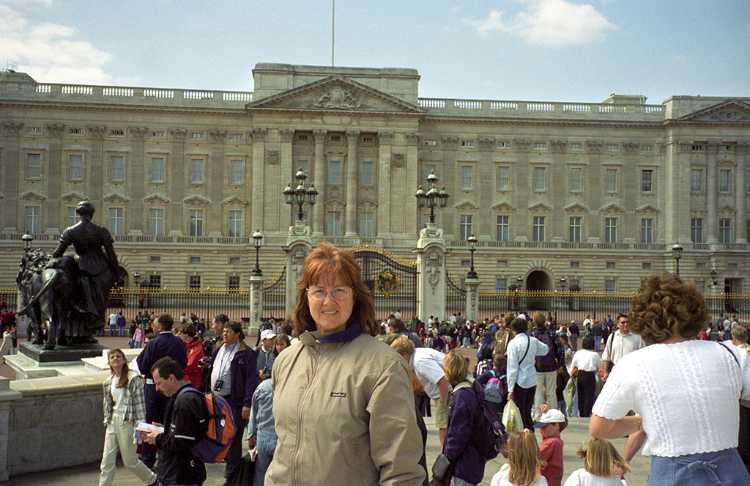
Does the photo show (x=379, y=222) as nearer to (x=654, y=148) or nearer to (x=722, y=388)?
(x=654, y=148)

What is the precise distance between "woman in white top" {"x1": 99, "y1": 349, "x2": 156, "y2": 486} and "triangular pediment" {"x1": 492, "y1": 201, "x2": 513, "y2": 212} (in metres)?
51.8

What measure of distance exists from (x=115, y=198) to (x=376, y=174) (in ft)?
62.4

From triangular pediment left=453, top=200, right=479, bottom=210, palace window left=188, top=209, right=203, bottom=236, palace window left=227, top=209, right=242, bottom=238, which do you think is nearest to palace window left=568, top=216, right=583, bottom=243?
triangular pediment left=453, top=200, right=479, bottom=210

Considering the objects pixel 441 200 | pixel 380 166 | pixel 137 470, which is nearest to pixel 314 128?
pixel 380 166

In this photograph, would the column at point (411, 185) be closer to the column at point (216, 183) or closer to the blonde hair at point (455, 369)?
A: the column at point (216, 183)

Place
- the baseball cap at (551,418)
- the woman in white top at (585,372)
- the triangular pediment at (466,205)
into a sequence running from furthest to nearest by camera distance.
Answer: the triangular pediment at (466,205), the woman in white top at (585,372), the baseball cap at (551,418)

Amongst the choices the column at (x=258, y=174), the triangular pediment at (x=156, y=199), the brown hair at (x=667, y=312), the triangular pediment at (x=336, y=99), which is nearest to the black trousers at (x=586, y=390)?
the brown hair at (x=667, y=312)

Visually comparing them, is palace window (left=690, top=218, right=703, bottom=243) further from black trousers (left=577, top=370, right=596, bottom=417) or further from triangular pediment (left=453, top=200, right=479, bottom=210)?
black trousers (left=577, top=370, right=596, bottom=417)

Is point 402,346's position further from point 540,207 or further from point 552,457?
point 540,207

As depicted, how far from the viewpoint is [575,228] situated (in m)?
59.2

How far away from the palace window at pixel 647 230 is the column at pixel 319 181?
24.7m

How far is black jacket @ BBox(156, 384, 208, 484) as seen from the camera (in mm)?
5922

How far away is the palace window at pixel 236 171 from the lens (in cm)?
5681

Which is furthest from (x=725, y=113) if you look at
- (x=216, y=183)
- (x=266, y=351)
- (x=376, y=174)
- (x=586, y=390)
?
(x=266, y=351)
